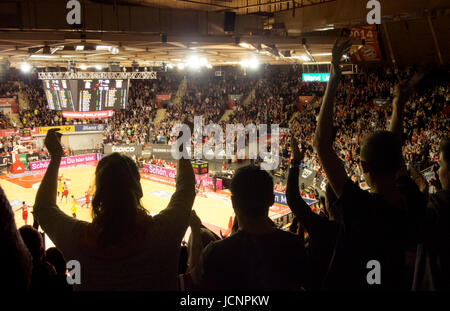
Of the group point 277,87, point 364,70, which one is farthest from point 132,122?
point 364,70

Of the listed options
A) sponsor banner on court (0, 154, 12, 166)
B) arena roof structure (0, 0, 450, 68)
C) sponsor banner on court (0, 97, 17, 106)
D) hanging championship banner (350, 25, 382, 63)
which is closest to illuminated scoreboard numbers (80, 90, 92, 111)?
arena roof structure (0, 0, 450, 68)

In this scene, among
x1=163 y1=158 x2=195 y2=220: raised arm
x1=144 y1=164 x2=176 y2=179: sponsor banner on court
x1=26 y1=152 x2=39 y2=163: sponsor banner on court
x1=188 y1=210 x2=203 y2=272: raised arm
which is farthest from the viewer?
x1=26 y1=152 x2=39 y2=163: sponsor banner on court

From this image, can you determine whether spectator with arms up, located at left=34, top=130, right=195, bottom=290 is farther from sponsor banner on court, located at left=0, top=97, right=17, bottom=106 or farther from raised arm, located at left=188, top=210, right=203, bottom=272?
sponsor banner on court, located at left=0, top=97, right=17, bottom=106

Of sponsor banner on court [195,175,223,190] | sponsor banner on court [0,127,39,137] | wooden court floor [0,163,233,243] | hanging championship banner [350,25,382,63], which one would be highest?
hanging championship banner [350,25,382,63]

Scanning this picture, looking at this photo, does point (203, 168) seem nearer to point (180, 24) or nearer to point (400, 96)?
point (180, 24)

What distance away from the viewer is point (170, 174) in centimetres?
2750

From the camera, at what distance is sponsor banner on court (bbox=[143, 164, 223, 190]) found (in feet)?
80.5

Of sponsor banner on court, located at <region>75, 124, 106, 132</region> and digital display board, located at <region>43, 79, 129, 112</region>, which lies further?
sponsor banner on court, located at <region>75, 124, 106, 132</region>

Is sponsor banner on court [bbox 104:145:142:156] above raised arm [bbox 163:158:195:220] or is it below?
below

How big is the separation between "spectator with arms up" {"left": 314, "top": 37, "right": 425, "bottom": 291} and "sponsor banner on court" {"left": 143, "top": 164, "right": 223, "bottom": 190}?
Result: 2143 cm

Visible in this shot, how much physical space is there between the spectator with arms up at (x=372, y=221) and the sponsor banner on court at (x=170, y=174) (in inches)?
844

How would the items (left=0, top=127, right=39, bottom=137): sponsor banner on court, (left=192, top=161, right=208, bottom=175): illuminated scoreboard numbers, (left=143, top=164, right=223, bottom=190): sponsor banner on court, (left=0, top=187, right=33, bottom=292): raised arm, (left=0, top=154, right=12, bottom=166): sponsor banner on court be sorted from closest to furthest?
(left=0, top=187, right=33, bottom=292): raised arm, (left=192, top=161, right=208, bottom=175): illuminated scoreboard numbers, (left=143, top=164, right=223, bottom=190): sponsor banner on court, (left=0, top=154, right=12, bottom=166): sponsor banner on court, (left=0, top=127, right=39, bottom=137): sponsor banner on court

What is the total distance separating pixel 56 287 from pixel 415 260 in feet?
8.00

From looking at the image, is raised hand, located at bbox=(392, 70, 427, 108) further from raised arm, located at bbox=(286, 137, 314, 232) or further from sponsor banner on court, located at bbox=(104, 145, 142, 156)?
sponsor banner on court, located at bbox=(104, 145, 142, 156)
